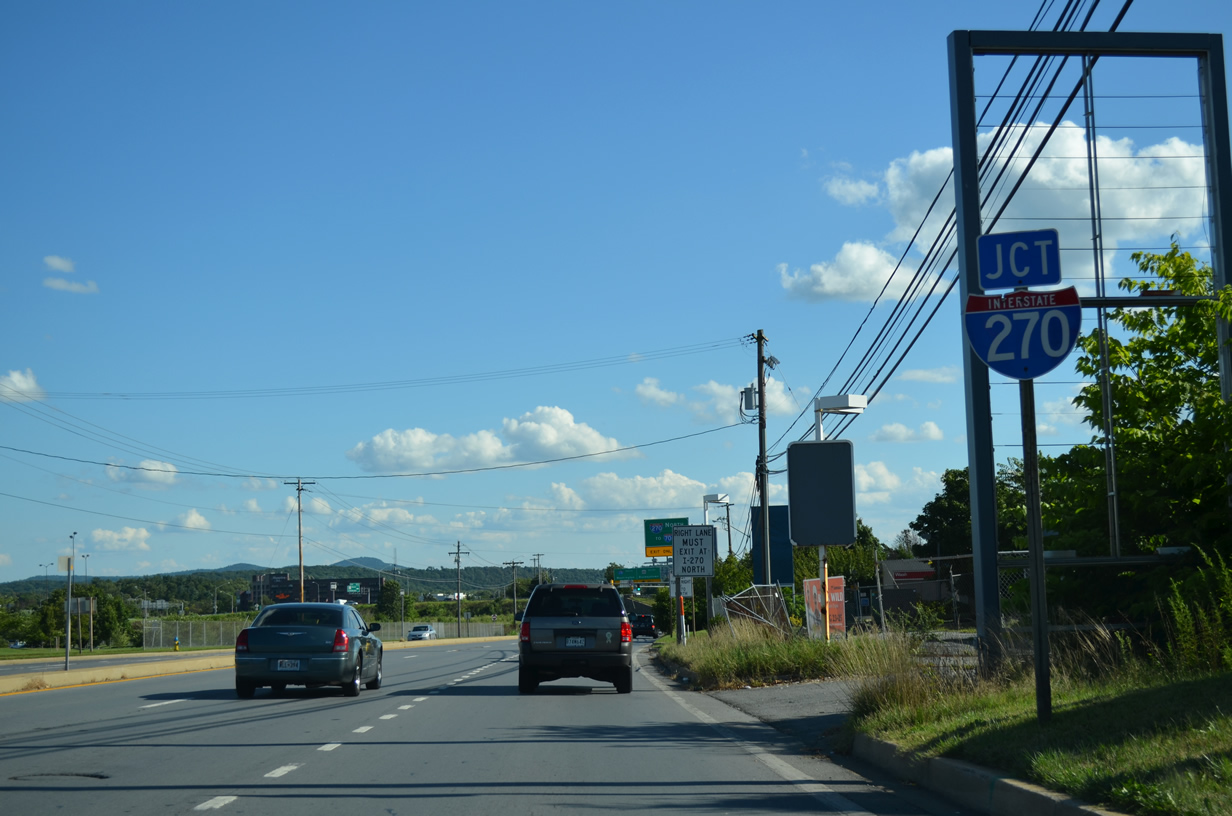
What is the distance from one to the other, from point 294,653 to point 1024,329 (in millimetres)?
12355

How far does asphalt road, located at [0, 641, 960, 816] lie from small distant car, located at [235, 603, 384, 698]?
1.39 ft

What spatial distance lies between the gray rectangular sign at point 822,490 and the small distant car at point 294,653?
7198mm

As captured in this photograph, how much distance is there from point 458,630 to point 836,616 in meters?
97.5

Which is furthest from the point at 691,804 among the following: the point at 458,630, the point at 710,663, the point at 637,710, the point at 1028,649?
the point at 458,630

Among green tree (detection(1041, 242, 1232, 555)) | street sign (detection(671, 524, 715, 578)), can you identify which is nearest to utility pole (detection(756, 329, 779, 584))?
street sign (detection(671, 524, 715, 578))

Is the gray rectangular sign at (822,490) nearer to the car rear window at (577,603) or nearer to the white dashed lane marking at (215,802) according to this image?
the car rear window at (577,603)

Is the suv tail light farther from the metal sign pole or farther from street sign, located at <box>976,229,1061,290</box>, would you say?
street sign, located at <box>976,229,1061,290</box>

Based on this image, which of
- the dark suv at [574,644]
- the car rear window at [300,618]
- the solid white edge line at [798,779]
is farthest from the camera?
the dark suv at [574,644]

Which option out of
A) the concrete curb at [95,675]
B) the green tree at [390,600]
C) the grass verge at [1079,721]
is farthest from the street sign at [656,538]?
the green tree at [390,600]

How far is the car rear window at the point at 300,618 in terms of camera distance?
680 inches

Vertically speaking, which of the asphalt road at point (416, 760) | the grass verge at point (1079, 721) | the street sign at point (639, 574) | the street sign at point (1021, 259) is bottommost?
the street sign at point (639, 574)

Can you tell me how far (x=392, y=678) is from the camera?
77.3 feet

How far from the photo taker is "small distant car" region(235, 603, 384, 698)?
1681 cm

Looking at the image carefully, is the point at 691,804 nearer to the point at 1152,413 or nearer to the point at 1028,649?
the point at 1028,649
